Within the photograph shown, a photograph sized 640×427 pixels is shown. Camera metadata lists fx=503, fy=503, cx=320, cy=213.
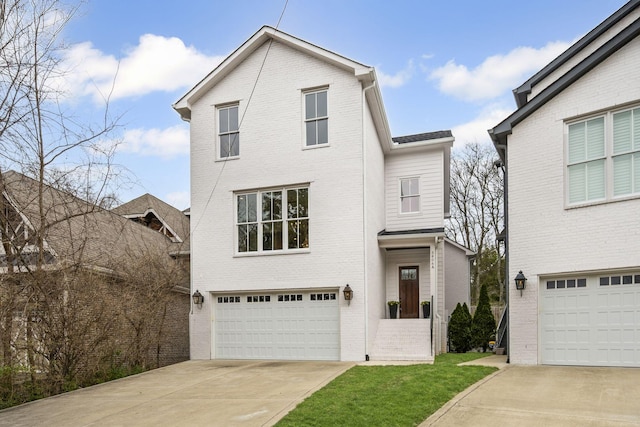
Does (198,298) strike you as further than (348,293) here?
Yes

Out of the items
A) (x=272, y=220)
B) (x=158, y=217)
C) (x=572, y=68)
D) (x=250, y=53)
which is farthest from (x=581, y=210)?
(x=158, y=217)

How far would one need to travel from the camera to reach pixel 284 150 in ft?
47.9

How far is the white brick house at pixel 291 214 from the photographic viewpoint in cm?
1384

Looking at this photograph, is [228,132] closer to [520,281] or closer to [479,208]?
A: [520,281]

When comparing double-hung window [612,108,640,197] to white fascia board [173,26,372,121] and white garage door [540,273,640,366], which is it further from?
white fascia board [173,26,372,121]

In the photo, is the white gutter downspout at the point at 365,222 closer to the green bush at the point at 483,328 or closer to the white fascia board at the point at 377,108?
the white fascia board at the point at 377,108

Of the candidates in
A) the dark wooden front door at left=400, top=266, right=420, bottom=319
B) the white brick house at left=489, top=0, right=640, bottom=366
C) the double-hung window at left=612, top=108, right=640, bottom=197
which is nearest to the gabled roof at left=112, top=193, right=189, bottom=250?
the dark wooden front door at left=400, top=266, right=420, bottom=319

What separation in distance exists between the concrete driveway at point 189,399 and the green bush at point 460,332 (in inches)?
190

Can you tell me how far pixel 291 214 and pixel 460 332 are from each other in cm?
663

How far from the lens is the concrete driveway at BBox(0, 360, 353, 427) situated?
795 cm

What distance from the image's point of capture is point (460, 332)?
15969mm

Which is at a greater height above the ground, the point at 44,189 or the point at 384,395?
the point at 44,189

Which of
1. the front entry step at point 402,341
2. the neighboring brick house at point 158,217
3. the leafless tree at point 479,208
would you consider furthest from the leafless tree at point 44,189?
the leafless tree at point 479,208

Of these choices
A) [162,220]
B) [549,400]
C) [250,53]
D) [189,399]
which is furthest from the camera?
[162,220]
